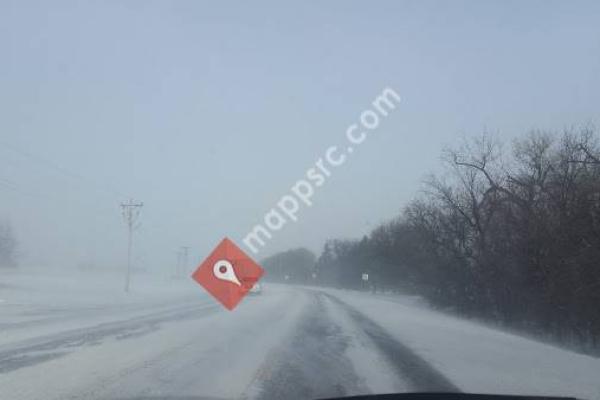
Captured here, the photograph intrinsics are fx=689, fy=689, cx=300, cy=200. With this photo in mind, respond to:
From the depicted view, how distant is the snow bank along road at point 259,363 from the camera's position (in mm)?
9453

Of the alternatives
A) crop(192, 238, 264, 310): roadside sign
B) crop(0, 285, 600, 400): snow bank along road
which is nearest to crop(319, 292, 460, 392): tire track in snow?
crop(0, 285, 600, 400): snow bank along road

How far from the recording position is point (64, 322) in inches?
810

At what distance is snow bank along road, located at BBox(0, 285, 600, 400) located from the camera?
9453mm

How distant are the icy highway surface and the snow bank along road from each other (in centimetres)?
2

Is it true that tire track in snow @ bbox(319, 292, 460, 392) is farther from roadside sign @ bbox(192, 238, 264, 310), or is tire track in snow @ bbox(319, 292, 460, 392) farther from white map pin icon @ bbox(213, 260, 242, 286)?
white map pin icon @ bbox(213, 260, 242, 286)

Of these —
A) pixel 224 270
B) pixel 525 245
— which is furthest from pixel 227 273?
pixel 525 245

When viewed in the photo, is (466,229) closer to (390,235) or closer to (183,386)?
(183,386)

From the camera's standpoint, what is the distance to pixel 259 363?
1233cm

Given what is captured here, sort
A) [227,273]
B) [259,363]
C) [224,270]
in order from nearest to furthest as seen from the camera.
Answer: [259,363]
[224,270]
[227,273]

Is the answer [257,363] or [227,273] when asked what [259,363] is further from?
[227,273]

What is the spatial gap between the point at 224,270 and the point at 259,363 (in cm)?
1456

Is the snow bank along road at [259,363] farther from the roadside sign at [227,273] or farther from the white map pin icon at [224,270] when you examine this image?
the white map pin icon at [224,270]

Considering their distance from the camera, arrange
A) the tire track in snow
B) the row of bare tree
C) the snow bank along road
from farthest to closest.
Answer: the row of bare tree
the tire track in snow
the snow bank along road

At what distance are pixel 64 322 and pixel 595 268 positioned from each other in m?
16.5
